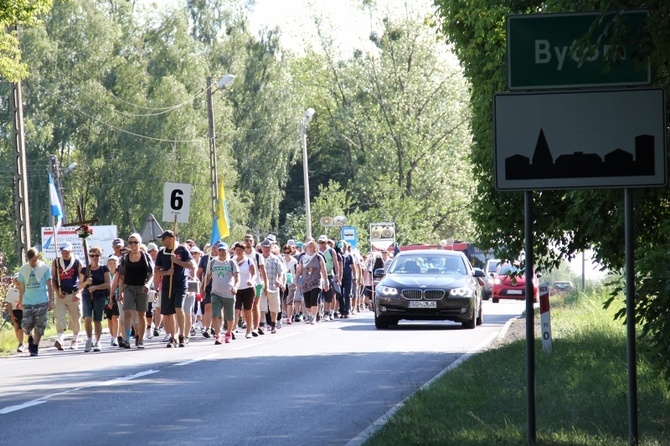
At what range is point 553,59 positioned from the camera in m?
9.12

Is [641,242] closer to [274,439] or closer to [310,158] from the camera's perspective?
[274,439]

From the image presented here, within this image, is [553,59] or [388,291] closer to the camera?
[553,59]

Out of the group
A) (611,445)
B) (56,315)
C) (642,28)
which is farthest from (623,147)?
(56,315)

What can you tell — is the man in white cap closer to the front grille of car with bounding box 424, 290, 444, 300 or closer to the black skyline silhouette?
the front grille of car with bounding box 424, 290, 444, 300

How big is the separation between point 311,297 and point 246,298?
5.90 meters

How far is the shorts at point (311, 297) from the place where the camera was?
31.5 meters

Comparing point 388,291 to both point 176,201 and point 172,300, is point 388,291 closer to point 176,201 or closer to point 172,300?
point 176,201

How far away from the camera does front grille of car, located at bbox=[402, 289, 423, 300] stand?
27.8m

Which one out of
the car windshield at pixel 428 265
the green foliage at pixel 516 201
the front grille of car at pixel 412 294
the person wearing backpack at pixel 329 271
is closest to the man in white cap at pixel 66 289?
the front grille of car at pixel 412 294

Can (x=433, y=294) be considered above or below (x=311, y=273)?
below

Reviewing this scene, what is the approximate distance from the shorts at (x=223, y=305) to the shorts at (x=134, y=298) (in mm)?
1988

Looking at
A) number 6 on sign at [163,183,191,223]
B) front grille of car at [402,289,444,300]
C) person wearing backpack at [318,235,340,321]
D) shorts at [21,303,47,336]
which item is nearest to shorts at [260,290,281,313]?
number 6 on sign at [163,183,191,223]

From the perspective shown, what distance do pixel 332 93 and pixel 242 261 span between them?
50611 mm

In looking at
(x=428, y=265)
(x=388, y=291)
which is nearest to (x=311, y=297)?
(x=428, y=265)
